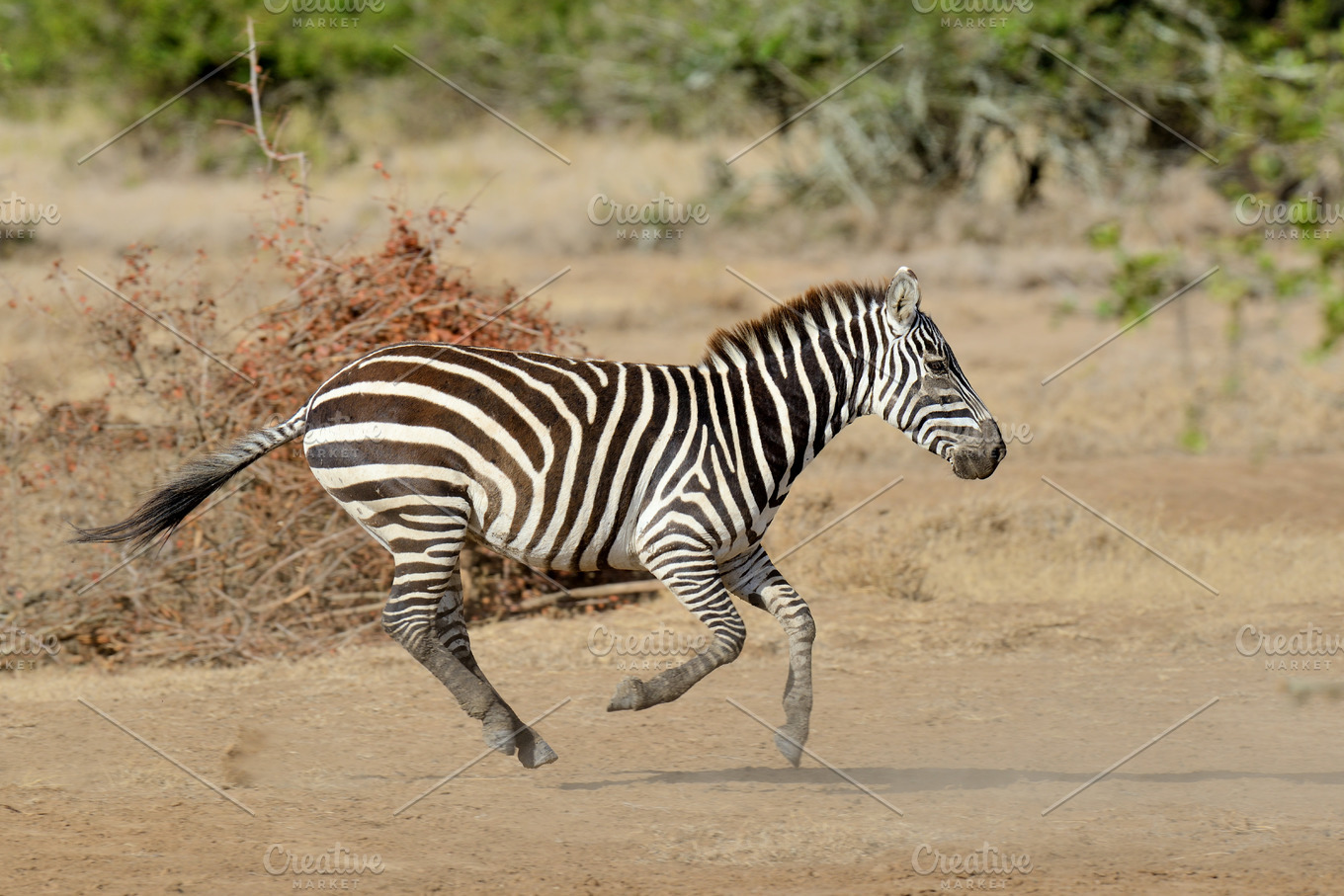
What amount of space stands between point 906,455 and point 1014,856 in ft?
25.7

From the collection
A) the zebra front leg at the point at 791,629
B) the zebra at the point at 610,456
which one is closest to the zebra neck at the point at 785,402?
the zebra at the point at 610,456

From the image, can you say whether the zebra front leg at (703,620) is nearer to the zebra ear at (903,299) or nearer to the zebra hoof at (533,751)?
the zebra hoof at (533,751)

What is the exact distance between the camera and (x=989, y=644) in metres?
8.38

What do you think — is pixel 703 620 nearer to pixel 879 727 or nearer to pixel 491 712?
pixel 491 712

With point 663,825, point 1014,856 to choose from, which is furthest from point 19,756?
point 1014,856

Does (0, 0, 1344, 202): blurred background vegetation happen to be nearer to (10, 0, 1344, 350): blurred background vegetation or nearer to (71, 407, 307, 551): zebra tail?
(10, 0, 1344, 350): blurred background vegetation

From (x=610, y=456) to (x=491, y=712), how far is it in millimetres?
1179

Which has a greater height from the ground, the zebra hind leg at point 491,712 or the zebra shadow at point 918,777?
the zebra hind leg at point 491,712

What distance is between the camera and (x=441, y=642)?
6035 mm

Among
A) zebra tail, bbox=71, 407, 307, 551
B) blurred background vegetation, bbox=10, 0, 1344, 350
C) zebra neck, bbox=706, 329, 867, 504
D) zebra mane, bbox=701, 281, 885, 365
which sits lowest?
blurred background vegetation, bbox=10, 0, 1344, 350

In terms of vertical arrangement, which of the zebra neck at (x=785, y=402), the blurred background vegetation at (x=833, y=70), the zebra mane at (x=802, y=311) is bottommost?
the blurred background vegetation at (x=833, y=70)

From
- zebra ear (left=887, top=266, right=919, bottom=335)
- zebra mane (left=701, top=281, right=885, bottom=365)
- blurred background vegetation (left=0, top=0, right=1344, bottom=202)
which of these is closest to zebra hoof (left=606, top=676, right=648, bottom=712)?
zebra mane (left=701, top=281, right=885, bottom=365)

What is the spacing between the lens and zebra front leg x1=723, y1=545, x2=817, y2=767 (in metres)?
6.04

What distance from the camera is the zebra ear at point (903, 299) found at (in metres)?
5.96
